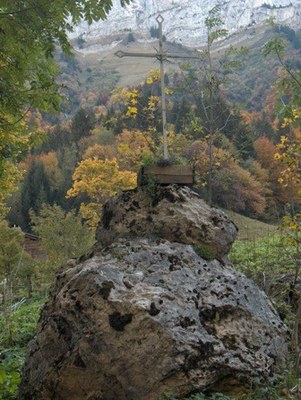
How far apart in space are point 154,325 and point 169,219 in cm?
167

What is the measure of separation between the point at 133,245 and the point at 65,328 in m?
1.29

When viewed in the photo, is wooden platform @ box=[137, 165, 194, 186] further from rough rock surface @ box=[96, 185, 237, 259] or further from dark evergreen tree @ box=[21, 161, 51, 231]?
dark evergreen tree @ box=[21, 161, 51, 231]

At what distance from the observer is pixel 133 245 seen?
5.81 metres

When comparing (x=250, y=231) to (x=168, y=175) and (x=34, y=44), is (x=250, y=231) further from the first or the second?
(x=34, y=44)

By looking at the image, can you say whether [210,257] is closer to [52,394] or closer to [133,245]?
[133,245]

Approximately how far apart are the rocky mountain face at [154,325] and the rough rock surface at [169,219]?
0.06ft

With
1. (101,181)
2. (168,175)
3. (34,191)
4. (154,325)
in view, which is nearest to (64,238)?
(101,181)

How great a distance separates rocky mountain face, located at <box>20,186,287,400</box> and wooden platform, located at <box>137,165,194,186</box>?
1.71ft

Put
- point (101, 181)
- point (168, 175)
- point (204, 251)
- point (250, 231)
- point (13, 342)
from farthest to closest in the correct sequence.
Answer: point (101, 181) → point (250, 231) → point (13, 342) → point (168, 175) → point (204, 251)

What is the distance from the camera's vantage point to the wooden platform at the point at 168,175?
6.41 metres

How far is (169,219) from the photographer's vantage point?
6094 millimetres

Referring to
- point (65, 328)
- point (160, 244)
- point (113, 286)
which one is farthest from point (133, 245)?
point (65, 328)

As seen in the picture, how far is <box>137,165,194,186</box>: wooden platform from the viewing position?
6.41 m

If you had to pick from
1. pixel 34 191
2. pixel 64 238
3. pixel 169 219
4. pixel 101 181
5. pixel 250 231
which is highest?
pixel 169 219
